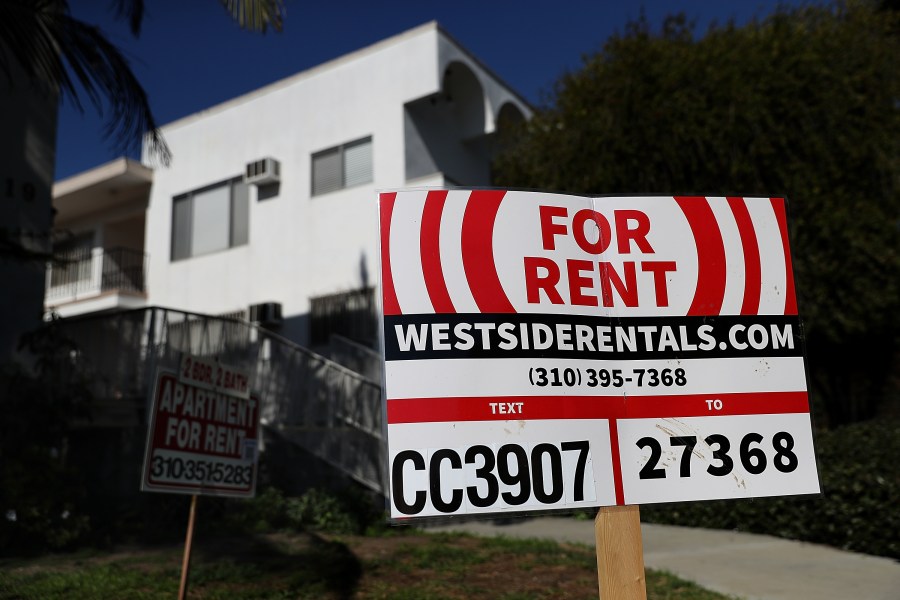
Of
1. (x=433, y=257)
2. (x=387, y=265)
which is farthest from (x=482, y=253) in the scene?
(x=387, y=265)

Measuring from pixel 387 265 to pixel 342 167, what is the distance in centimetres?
1394

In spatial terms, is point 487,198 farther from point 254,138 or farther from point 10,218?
point 254,138

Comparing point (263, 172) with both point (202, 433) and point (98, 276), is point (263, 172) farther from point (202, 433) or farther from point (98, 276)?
point (202, 433)

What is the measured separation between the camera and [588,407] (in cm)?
313

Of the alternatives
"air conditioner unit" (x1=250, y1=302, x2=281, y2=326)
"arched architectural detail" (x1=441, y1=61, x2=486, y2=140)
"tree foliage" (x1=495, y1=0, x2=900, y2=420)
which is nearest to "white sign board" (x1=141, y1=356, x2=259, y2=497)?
"tree foliage" (x1=495, y1=0, x2=900, y2=420)

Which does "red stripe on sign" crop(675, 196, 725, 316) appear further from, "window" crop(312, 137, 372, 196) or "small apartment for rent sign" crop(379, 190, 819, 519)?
"window" crop(312, 137, 372, 196)

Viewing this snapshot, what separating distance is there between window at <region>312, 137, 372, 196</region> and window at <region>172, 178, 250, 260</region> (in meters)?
2.03

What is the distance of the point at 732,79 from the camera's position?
13.9 meters

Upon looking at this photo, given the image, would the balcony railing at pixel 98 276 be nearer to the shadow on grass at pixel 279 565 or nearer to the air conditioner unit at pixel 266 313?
the air conditioner unit at pixel 266 313

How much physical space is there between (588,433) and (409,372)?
2.36 ft

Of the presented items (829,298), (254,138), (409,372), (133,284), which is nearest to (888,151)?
(829,298)

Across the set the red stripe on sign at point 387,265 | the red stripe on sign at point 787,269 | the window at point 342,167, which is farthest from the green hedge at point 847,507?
the window at point 342,167

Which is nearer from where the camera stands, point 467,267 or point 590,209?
point 467,267

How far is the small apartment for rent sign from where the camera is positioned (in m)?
2.98
